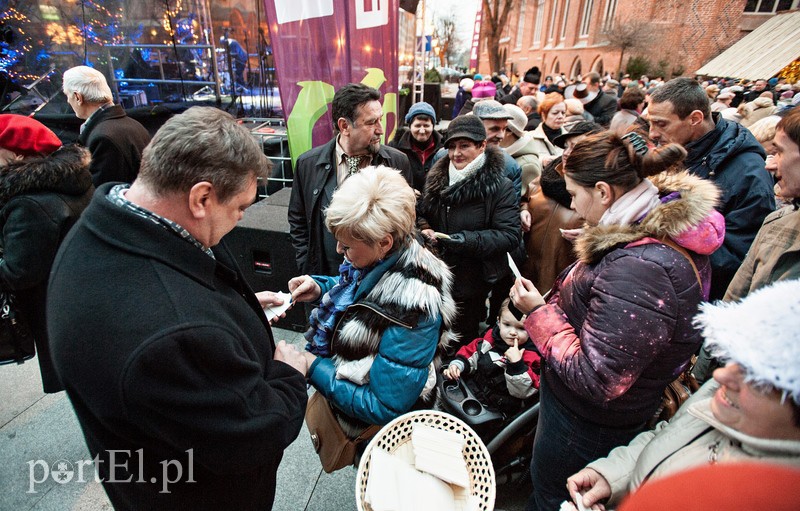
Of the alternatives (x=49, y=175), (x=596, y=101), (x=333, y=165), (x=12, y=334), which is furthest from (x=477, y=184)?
(x=596, y=101)

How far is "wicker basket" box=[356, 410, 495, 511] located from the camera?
1.40 m

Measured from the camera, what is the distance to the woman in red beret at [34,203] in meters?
2.03

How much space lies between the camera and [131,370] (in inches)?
35.3

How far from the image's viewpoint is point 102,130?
3359 millimetres

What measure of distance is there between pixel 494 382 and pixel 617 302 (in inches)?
43.8

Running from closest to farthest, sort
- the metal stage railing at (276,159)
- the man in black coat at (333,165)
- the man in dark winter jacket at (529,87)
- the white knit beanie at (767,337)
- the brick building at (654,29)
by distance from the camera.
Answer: the white knit beanie at (767,337) → the man in black coat at (333,165) → the metal stage railing at (276,159) → the man in dark winter jacket at (529,87) → the brick building at (654,29)

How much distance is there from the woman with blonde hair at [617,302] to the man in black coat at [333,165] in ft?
5.08

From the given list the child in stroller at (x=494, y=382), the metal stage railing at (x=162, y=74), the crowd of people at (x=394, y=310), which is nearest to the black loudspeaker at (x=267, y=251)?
the crowd of people at (x=394, y=310)

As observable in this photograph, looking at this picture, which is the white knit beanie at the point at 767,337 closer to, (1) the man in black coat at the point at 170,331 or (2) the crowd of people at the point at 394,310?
(2) the crowd of people at the point at 394,310

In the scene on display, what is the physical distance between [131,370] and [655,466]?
1.44m

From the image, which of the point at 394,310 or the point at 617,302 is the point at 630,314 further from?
the point at 394,310

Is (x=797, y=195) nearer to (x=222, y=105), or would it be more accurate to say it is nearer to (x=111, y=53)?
(x=222, y=105)

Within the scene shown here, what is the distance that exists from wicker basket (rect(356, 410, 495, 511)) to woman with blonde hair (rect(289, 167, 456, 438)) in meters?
0.06

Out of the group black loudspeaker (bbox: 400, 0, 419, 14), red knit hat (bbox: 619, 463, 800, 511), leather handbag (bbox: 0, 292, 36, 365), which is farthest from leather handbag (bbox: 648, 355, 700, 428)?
black loudspeaker (bbox: 400, 0, 419, 14)
